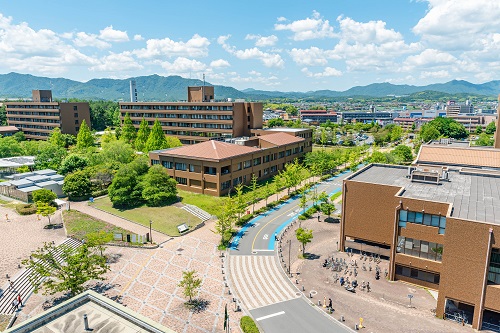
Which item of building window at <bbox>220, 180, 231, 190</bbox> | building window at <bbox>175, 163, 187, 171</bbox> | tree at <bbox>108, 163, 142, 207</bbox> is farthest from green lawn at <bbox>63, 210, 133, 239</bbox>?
building window at <bbox>220, 180, 231, 190</bbox>

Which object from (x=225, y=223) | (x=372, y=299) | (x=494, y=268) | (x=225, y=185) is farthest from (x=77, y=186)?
(x=494, y=268)

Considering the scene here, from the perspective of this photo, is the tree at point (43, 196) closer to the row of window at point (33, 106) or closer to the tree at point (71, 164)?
the tree at point (71, 164)

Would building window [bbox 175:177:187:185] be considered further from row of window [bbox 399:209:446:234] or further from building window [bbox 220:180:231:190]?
row of window [bbox 399:209:446:234]

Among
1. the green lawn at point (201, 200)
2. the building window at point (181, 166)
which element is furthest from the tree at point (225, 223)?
the building window at point (181, 166)

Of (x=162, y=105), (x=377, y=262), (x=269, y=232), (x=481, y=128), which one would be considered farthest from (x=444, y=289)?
(x=481, y=128)

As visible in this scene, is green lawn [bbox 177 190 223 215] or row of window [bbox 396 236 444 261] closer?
row of window [bbox 396 236 444 261]

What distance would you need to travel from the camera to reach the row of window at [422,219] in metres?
35.3

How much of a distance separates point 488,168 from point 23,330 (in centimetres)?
7020

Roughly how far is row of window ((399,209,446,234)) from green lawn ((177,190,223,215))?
32666 millimetres

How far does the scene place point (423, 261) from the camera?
1449 inches

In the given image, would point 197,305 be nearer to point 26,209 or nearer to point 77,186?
point 26,209

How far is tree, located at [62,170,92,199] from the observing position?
66188 mm

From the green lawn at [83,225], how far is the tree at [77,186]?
943 centimetres

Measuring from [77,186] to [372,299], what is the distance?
57.8 m
